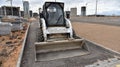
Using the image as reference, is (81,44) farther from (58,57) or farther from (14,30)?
(14,30)

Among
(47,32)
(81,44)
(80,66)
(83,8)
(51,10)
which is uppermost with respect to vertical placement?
(83,8)

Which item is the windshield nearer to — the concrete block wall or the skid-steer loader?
the skid-steer loader

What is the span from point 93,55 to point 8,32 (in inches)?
347

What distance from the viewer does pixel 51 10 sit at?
7.86 meters

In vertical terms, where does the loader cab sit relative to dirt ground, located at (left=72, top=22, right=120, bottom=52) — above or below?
above

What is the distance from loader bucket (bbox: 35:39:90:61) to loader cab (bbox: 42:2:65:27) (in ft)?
7.46

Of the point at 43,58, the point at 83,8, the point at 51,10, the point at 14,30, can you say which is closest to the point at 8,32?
the point at 14,30

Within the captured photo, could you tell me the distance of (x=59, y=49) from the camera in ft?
19.1

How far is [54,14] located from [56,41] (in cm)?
263

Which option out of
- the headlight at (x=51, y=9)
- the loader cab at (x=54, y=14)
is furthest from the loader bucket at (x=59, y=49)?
the headlight at (x=51, y=9)

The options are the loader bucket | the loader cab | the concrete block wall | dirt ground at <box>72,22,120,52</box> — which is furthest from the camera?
the concrete block wall

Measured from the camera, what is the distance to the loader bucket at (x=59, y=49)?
5.43 metres

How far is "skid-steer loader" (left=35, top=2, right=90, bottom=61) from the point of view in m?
5.50

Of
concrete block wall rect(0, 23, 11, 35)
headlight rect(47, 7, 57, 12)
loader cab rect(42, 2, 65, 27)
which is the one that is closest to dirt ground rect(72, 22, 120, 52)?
loader cab rect(42, 2, 65, 27)
